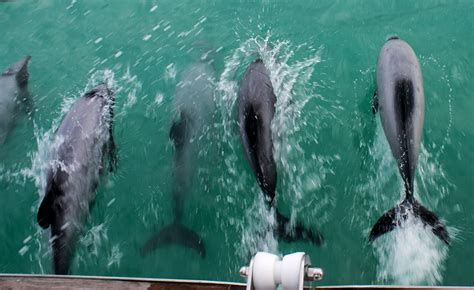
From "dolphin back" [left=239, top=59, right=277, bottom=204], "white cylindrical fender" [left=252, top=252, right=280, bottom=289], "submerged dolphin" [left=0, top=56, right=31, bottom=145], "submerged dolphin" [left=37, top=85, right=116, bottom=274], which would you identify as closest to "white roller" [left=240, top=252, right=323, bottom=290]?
"white cylindrical fender" [left=252, top=252, right=280, bottom=289]

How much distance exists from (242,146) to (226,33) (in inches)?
28.3

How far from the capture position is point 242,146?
355cm

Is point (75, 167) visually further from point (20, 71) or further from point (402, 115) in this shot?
point (402, 115)

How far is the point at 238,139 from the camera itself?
11.7ft

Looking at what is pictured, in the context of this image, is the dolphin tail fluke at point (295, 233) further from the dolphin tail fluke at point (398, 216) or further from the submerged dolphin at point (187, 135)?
the submerged dolphin at point (187, 135)

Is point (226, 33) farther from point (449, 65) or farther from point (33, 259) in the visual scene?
point (33, 259)

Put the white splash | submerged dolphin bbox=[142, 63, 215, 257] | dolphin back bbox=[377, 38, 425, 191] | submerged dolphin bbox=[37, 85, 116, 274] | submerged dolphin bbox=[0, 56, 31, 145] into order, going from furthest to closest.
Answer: submerged dolphin bbox=[0, 56, 31, 145]
submerged dolphin bbox=[37, 85, 116, 274]
submerged dolphin bbox=[142, 63, 215, 257]
dolphin back bbox=[377, 38, 425, 191]
the white splash

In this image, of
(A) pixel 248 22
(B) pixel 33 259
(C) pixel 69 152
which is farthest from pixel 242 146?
(B) pixel 33 259

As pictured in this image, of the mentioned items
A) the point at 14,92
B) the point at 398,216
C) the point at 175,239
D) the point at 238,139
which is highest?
the point at 14,92

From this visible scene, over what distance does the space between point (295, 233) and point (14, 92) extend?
208 centimetres

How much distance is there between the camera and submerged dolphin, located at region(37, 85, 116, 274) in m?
3.57

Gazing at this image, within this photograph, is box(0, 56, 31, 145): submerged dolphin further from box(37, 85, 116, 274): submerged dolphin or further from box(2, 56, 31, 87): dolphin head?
box(37, 85, 116, 274): submerged dolphin

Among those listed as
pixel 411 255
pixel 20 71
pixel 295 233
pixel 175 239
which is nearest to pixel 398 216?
pixel 411 255

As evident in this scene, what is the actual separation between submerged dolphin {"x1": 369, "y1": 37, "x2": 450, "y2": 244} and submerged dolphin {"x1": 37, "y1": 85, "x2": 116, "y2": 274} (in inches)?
62.3
